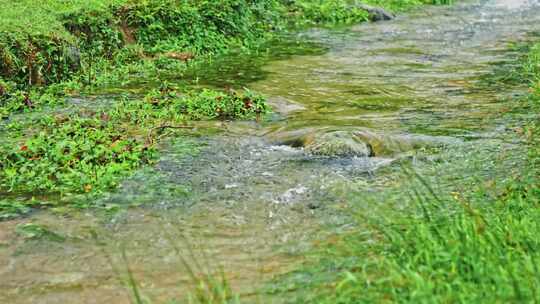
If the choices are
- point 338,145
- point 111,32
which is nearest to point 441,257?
point 338,145

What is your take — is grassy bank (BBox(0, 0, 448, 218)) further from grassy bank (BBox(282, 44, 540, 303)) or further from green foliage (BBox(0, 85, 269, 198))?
grassy bank (BBox(282, 44, 540, 303))

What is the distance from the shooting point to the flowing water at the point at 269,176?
5523 mm

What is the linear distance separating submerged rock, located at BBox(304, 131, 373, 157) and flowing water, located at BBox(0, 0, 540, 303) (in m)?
0.02

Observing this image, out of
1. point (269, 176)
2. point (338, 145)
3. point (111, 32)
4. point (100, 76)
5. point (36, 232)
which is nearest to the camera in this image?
point (36, 232)

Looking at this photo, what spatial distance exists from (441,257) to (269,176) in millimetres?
3452

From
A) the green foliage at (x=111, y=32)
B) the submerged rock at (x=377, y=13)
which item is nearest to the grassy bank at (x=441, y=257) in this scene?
the green foliage at (x=111, y=32)

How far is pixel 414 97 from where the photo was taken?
11305mm

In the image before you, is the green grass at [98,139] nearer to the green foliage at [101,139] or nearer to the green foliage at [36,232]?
the green foliage at [101,139]

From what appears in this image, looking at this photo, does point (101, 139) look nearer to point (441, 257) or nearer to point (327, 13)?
point (441, 257)

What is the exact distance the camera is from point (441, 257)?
4.35m

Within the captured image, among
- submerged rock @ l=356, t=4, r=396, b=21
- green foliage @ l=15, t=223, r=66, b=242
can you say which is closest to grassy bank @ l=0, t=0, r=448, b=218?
green foliage @ l=15, t=223, r=66, b=242

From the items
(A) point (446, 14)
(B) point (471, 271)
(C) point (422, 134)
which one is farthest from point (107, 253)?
(A) point (446, 14)

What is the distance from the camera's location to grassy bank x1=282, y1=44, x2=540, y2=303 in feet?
12.8

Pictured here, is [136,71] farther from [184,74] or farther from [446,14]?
[446,14]
